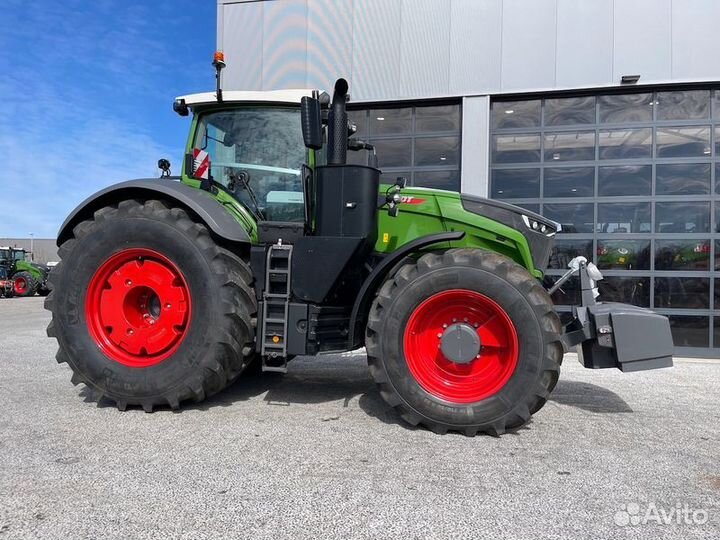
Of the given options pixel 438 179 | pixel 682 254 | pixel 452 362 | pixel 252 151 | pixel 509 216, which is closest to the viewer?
pixel 452 362

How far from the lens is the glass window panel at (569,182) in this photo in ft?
24.8

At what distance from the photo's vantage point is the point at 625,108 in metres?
7.51

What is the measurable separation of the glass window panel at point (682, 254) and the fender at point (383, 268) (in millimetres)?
5598

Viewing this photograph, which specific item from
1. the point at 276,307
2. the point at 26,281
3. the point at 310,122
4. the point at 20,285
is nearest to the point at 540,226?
the point at 310,122

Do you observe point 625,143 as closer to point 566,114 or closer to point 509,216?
point 566,114

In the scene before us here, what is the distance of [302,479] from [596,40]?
308 inches

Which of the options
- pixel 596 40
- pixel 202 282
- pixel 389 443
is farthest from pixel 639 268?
pixel 202 282

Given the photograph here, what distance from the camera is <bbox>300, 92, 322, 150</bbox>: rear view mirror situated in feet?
10.2

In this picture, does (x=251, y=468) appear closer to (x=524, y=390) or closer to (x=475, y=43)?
(x=524, y=390)

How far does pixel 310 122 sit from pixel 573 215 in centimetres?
582

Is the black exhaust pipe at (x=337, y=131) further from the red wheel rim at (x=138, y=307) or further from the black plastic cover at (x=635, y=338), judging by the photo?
the black plastic cover at (x=635, y=338)

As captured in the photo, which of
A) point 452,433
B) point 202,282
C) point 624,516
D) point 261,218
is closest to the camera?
point 624,516

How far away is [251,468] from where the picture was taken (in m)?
A: 2.50

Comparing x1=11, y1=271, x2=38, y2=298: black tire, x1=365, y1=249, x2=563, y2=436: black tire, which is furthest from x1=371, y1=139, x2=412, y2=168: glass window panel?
x1=11, y1=271, x2=38, y2=298: black tire
